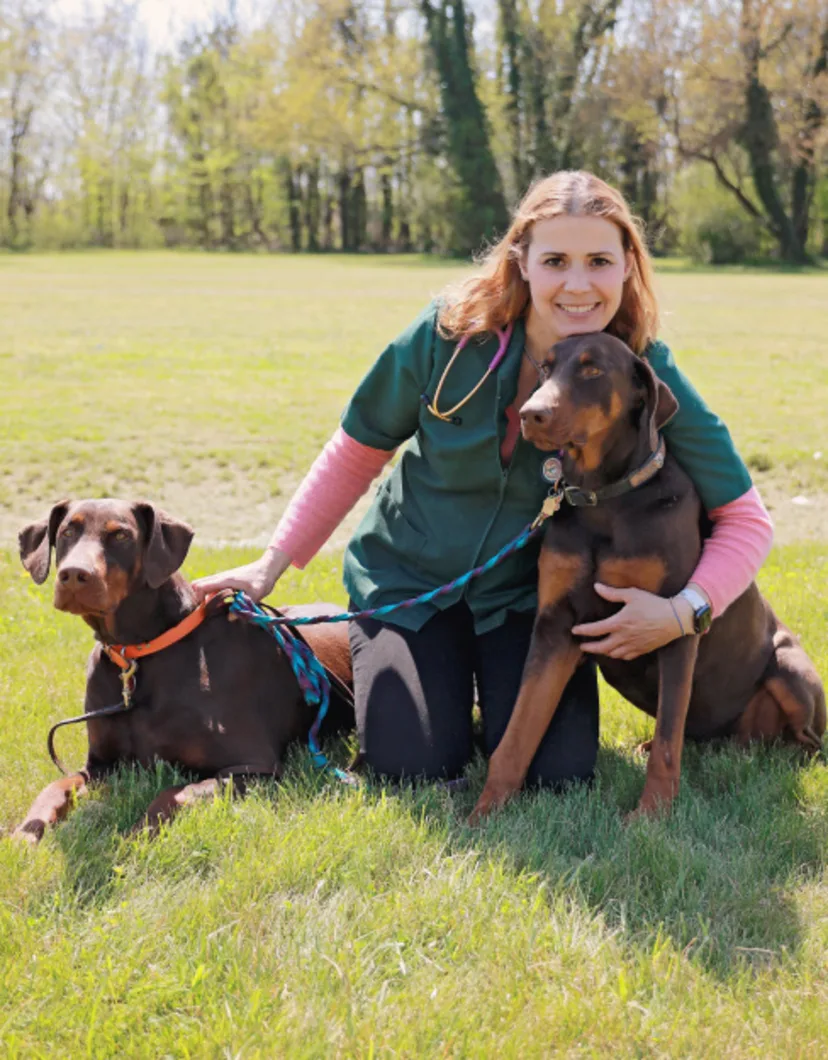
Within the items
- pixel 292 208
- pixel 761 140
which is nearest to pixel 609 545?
pixel 761 140

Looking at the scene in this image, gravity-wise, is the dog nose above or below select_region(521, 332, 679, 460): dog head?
below

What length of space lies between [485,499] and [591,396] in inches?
27.8

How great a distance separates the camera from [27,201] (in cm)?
5809

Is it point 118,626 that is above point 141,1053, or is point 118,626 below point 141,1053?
above

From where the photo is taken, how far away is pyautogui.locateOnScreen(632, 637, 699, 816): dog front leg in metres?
3.12

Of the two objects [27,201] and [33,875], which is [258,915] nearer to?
[33,875]

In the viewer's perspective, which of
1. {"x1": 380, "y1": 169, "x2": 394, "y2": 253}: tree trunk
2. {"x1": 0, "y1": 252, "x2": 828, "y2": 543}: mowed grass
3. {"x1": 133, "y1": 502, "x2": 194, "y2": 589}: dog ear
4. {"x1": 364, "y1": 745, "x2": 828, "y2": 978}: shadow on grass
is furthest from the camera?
{"x1": 380, "y1": 169, "x2": 394, "y2": 253}: tree trunk

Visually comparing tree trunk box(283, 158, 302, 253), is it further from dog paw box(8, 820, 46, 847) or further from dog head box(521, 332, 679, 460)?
dog paw box(8, 820, 46, 847)

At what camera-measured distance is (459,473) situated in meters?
3.59

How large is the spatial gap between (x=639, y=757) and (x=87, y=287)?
25.1 m

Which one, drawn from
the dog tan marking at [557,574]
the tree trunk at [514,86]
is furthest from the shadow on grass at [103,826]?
the tree trunk at [514,86]

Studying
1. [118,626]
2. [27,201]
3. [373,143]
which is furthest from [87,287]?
[27,201]

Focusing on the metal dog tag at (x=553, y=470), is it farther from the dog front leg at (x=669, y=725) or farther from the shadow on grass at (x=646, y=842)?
the shadow on grass at (x=646, y=842)

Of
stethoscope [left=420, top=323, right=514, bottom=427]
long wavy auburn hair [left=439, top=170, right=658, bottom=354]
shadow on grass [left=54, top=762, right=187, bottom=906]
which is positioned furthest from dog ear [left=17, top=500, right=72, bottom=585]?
long wavy auburn hair [left=439, top=170, right=658, bottom=354]
